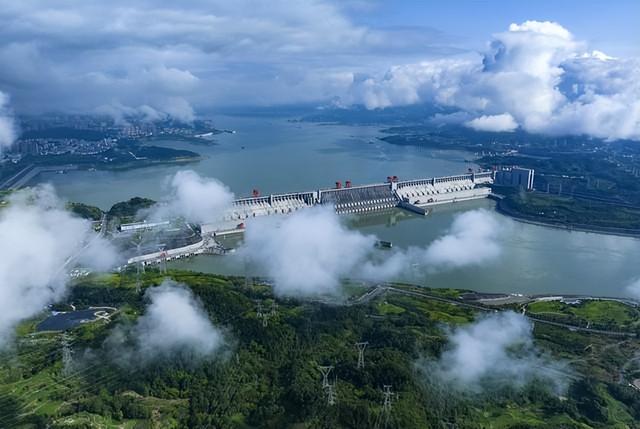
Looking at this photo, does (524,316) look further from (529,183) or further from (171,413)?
(529,183)

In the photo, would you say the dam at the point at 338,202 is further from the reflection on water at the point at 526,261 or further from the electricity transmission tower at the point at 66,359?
the electricity transmission tower at the point at 66,359

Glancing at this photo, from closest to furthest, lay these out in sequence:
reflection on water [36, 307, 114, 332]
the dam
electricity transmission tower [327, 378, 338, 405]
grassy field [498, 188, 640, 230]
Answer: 1. electricity transmission tower [327, 378, 338, 405]
2. reflection on water [36, 307, 114, 332]
3. the dam
4. grassy field [498, 188, 640, 230]

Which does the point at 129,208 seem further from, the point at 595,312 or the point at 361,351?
the point at 595,312

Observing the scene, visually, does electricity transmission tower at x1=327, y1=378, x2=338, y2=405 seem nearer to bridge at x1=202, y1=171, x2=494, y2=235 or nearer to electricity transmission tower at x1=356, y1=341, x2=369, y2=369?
electricity transmission tower at x1=356, y1=341, x2=369, y2=369

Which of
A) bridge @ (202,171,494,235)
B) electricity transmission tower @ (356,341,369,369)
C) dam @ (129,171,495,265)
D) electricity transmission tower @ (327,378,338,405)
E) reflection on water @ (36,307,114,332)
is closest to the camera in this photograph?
electricity transmission tower @ (327,378,338,405)

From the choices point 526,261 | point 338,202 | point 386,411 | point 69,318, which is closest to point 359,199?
point 338,202

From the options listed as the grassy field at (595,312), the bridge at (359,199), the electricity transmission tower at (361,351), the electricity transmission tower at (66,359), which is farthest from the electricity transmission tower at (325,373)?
the bridge at (359,199)

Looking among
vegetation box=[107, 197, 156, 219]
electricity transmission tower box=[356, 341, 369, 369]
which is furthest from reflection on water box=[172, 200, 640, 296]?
vegetation box=[107, 197, 156, 219]
